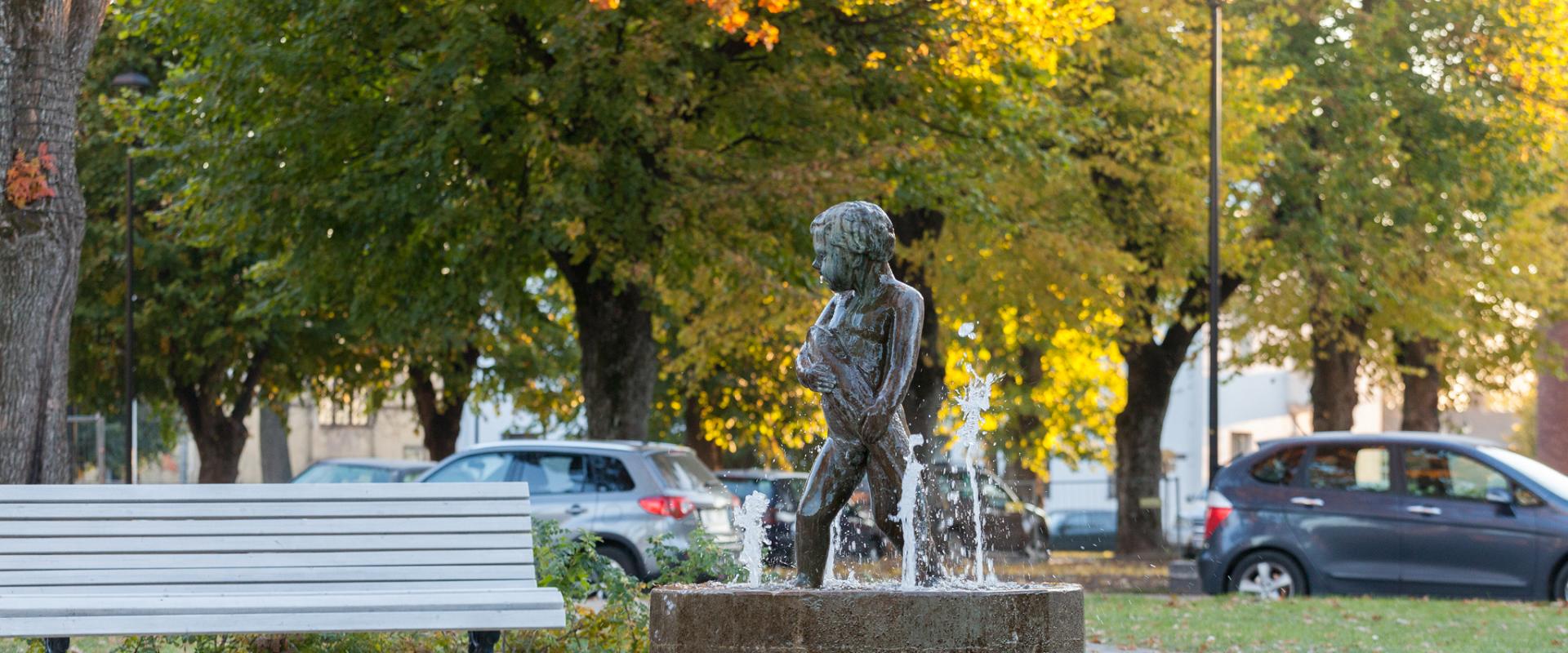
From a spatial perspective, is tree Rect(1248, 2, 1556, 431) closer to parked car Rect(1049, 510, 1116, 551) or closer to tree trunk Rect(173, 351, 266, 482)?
parked car Rect(1049, 510, 1116, 551)

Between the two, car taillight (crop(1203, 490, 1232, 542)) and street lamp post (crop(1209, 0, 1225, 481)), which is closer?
car taillight (crop(1203, 490, 1232, 542))

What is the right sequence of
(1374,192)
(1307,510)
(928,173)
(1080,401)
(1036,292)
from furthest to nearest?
1. (1080,401)
2. (1374,192)
3. (1036,292)
4. (928,173)
5. (1307,510)

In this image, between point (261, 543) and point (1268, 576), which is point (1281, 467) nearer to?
point (1268, 576)

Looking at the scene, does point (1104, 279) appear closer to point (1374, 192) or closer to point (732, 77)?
point (1374, 192)

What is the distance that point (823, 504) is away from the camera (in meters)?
7.89

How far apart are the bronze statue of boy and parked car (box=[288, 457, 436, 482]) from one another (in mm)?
15374

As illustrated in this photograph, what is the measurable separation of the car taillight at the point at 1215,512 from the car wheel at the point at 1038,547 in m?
10.1

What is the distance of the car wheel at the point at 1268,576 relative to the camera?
54.7 ft

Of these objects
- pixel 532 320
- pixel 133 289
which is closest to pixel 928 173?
pixel 532 320

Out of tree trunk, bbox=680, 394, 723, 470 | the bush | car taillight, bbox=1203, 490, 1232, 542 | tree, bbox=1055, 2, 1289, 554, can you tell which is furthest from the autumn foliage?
tree trunk, bbox=680, 394, 723, 470

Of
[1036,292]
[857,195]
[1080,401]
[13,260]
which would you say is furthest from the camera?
[1080,401]

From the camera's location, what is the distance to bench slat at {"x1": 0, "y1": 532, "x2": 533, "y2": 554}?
27.7 feet

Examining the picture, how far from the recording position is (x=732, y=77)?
20.8 m

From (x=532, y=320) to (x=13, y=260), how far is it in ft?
37.3
